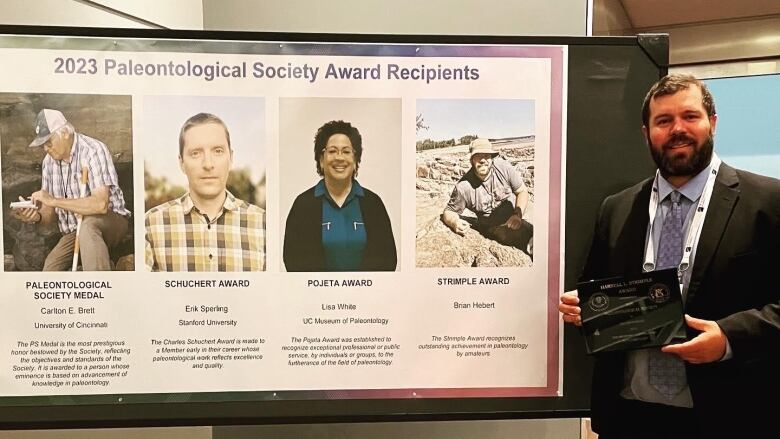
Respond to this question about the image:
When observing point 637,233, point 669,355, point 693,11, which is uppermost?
point 693,11

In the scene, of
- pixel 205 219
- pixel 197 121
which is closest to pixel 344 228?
pixel 205 219

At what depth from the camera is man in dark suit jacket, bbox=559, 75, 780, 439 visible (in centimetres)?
161

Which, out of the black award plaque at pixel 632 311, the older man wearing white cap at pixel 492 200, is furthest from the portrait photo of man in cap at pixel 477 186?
the black award plaque at pixel 632 311

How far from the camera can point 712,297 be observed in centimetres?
165

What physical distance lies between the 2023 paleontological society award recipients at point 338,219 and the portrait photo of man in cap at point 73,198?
577 mm

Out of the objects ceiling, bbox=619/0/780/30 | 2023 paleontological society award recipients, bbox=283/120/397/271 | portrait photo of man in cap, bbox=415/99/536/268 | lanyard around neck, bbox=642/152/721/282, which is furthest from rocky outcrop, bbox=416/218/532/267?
ceiling, bbox=619/0/780/30

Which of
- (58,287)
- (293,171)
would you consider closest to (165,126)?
(293,171)

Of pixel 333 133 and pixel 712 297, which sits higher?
pixel 333 133

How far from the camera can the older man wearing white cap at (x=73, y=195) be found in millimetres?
1874

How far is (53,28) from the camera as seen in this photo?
1834 mm

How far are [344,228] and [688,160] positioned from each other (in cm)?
106

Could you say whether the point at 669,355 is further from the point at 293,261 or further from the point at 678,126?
the point at 293,261

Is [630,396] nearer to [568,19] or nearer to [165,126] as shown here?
[568,19]

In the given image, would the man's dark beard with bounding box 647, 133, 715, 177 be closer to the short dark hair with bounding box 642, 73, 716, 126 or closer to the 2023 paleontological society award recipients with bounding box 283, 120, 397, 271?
the short dark hair with bounding box 642, 73, 716, 126
